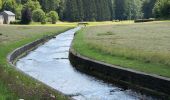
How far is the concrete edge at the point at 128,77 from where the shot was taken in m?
21.3

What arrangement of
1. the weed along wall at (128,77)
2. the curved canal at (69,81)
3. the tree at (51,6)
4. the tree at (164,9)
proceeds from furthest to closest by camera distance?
the tree at (51,6) < the tree at (164,9) < the curved canal at (69,81) < the weed along wall at (128,77)

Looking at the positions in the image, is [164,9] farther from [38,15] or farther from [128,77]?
[128,77]

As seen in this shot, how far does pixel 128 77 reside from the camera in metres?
24.7

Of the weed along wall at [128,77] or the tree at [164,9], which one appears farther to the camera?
the tree at [164,9]

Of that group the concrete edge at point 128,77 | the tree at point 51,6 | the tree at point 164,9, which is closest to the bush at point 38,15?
the tree at point 51,6

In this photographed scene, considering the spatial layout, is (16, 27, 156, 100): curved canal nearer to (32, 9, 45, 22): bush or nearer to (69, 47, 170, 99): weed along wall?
(69, 47, 170, 99): weed along wall

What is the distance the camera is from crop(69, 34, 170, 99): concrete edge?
21.3 m

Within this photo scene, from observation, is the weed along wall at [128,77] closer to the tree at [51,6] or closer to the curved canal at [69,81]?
the curved canal at [69,81]

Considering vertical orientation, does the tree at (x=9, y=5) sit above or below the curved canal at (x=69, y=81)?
above

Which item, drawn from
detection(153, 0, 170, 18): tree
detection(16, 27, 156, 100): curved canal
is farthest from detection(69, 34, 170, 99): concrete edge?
detection(153, 0, 170, 18): tree

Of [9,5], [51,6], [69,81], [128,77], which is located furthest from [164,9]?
[128,77]

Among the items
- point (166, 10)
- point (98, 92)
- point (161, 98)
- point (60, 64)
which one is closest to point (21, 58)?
point (60, 64)

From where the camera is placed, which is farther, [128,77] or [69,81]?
[69,81]

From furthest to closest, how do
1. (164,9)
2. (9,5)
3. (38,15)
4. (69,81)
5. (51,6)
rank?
(51,6)
(9,5)
(38,15)
(164,9)
(69,81)
